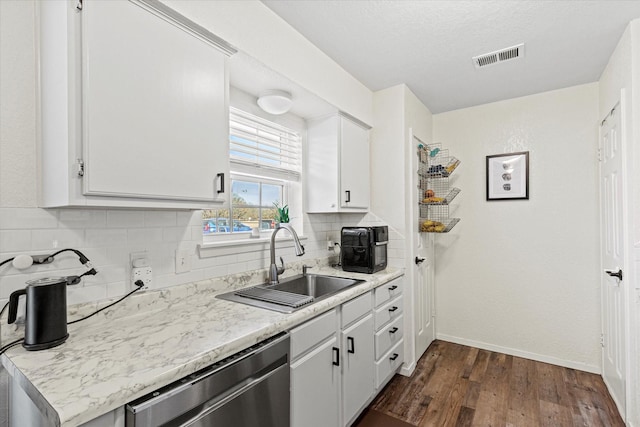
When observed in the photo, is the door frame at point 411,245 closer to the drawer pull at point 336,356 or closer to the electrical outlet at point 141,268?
the drawer pull at point 336,356

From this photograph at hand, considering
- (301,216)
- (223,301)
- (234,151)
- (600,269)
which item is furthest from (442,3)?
(600,269)

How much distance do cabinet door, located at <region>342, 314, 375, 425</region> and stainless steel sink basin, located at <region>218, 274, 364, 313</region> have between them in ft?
0.91

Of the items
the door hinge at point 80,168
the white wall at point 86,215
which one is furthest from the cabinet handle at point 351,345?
the door hinge at point 80,168

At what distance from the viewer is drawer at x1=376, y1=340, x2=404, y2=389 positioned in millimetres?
2225

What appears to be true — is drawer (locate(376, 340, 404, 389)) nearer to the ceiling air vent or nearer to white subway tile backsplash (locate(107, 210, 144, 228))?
white subway tile backsplash (locate(107, 210, 144, 228))

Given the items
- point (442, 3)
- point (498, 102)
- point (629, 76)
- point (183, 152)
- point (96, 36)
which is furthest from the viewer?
point (498, 102)

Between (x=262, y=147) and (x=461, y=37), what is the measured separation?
5.02ft

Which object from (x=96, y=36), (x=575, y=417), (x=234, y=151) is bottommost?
(x=575, y=417)

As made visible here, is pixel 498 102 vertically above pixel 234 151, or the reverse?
pixel 498 102

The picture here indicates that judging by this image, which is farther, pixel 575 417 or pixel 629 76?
pixel 575 417

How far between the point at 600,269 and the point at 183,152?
333 centimetres

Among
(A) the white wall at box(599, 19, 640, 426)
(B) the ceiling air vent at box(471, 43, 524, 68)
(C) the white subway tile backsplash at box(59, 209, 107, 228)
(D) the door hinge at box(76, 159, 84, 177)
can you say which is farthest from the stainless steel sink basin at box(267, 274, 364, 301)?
(B) the ceiling air vent at box(471, 43, 524, 68)

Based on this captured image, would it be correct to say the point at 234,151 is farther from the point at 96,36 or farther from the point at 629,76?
the point at 629,76

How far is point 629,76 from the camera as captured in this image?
191 cm
